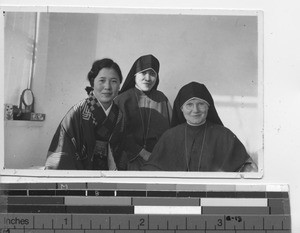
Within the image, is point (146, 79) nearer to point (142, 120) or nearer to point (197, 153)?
point (142, 120)

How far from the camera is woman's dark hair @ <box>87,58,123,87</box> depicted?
150 cm

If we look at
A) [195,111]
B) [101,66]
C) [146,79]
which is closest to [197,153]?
[195,111]

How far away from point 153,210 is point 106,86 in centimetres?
42

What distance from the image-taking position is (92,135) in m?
1.50

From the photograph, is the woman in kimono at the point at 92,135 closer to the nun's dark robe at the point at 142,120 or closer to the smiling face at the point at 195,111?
the nun's dark robe at the point at 142,120

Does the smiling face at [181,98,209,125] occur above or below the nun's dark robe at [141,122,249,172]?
above

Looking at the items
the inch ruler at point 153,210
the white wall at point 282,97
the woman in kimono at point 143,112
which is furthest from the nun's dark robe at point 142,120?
the white wall at point 282,97

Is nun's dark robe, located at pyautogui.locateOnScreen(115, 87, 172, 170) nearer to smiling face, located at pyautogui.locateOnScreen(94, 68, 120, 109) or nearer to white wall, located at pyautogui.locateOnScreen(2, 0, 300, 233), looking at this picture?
smiling face, located at pyautogui.locateOnScreen(94, 68, 120, 109)

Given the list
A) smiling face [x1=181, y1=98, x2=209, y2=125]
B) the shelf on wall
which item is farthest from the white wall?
the shelf on wall

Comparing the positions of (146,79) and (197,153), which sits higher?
(146,79)

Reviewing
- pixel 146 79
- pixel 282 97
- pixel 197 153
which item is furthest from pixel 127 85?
pixel 282 97

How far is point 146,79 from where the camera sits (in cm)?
151

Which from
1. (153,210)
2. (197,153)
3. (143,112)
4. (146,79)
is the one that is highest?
(146,79)

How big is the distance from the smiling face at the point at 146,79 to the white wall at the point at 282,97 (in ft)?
1.16
